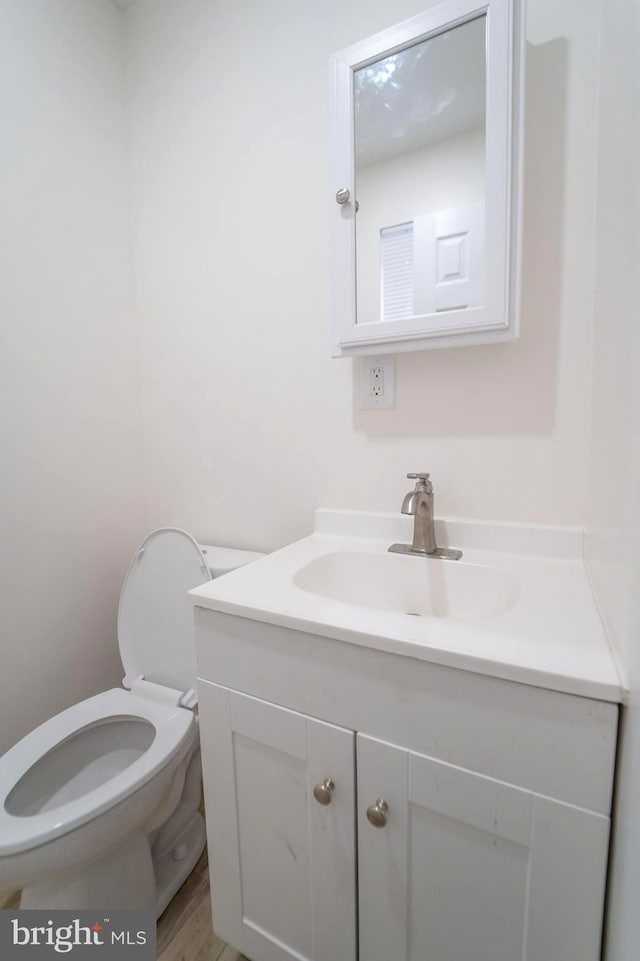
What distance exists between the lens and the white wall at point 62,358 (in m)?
1.05

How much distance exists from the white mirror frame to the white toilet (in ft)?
2.38

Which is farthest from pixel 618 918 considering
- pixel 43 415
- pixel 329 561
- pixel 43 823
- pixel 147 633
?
pixel 43 415

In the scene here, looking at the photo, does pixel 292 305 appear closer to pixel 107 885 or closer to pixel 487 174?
pixel 487 174

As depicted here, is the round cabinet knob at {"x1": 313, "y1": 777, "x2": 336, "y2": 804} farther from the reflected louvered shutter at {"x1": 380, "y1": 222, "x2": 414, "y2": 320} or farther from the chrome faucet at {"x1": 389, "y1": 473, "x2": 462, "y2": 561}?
the reflected louvered shutter at {"x1": 380, "y1": 222, "x2": 414, "y2": 320}

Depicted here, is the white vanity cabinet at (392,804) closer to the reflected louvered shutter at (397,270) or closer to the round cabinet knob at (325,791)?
the round cabinet knob at (325,791)

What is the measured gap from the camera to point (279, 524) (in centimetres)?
118

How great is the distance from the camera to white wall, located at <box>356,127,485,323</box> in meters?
0.82

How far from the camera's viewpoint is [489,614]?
767 mm

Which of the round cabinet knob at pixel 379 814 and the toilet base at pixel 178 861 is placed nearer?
the round cabinet knob at pixel 379 814

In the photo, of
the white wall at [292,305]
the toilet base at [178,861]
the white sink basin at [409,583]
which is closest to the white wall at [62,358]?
the white wall at [292,305]

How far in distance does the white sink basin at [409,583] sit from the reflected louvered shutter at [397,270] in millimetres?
538

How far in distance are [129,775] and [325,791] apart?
1.46ft

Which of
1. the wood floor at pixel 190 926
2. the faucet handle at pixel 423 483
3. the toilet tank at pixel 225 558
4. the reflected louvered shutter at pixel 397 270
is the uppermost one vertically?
the reflected louvered shutter at pixel 397 270

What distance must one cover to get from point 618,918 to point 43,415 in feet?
4.63
